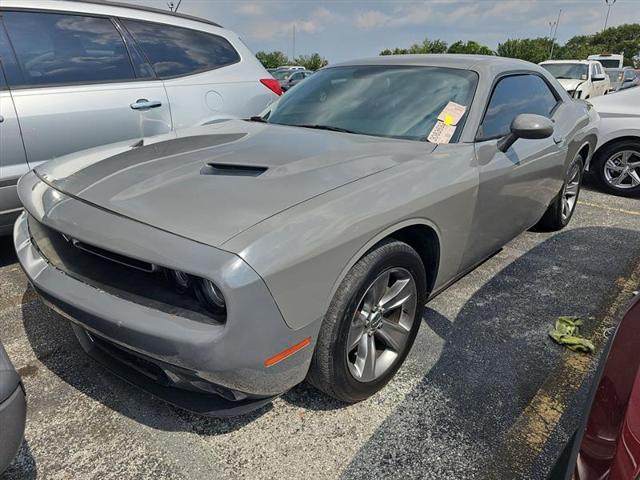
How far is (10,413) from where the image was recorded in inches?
52.1

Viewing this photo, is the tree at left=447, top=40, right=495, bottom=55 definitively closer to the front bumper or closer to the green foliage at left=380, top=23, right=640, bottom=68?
the green foliage at left=380, top=23, right=640, bottom=68

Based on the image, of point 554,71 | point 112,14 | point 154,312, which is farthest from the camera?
point 554,71

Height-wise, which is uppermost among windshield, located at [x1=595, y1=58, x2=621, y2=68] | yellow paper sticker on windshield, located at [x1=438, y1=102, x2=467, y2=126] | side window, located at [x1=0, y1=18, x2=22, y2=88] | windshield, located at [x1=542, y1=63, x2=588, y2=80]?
windshield, located at [x1=595, y1=58, x2=621, y2=68]

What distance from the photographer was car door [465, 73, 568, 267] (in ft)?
8.48

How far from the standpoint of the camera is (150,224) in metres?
1.60

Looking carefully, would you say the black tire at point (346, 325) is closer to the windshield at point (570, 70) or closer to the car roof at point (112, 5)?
the car roof at point (112, 5)

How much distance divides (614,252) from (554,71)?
1150cm

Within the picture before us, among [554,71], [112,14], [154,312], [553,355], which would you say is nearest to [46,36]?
[112,14]

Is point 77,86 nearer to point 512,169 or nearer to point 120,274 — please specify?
point 120,274

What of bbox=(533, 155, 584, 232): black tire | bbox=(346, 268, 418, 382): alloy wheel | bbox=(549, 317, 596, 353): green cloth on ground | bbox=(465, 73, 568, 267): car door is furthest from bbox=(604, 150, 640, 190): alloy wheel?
bbox=(346, 268, 418, 382): alloy wheel

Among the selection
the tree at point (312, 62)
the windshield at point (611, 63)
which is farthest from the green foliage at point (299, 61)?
the windshield at point (611, 63)

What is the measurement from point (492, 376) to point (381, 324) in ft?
2.26

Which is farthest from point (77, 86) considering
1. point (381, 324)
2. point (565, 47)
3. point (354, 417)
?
point (565, 47)

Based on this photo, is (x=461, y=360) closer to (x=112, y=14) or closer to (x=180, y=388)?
(x=180, y=388)
